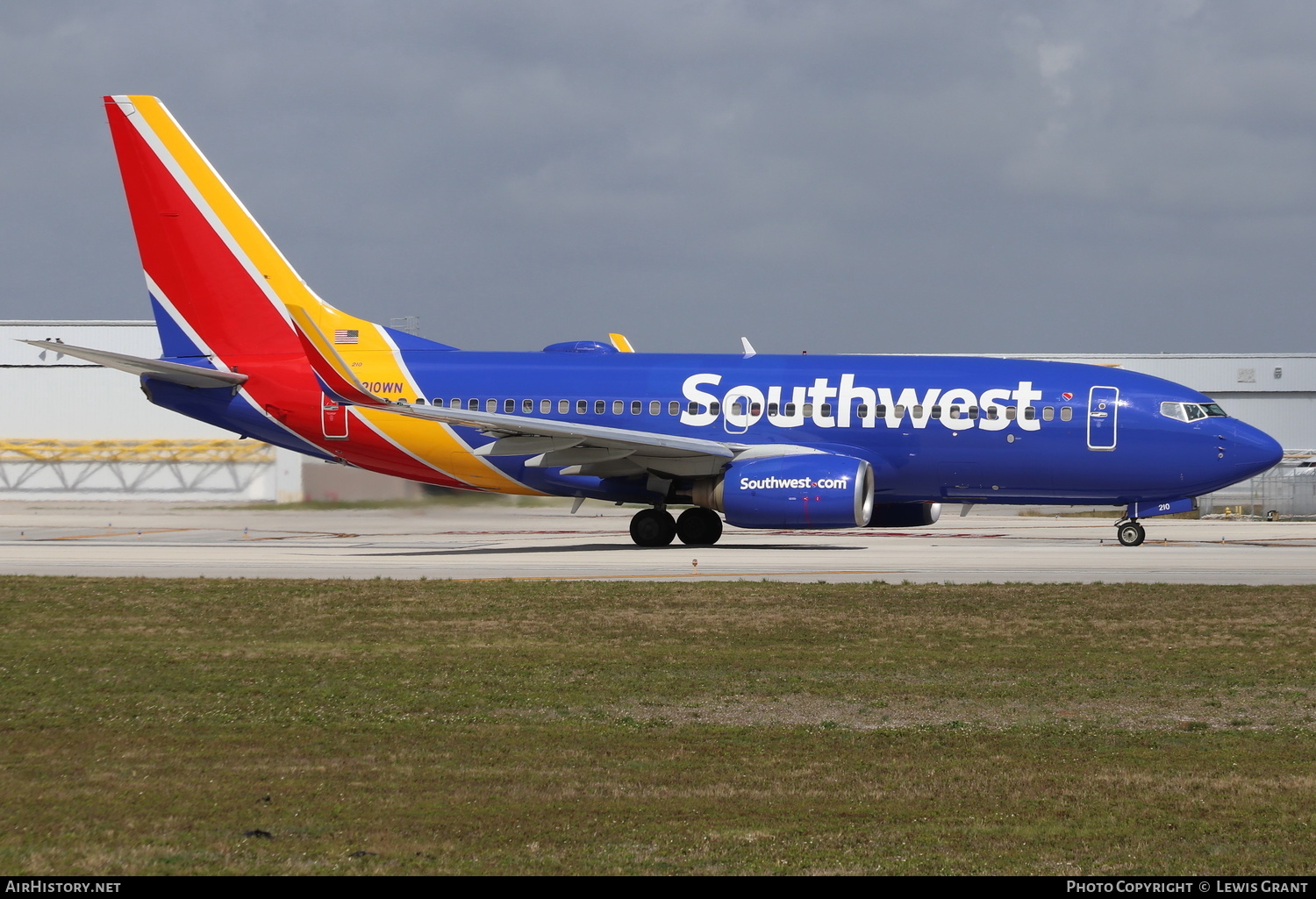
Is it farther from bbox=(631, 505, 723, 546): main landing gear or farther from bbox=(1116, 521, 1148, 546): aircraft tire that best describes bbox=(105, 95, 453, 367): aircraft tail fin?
bbox=(1116, 521, 1148, 546): aircraft tire

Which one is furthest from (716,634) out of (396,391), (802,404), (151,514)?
(151,514)

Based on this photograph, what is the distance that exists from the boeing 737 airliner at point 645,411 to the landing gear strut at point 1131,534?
0.05 meters

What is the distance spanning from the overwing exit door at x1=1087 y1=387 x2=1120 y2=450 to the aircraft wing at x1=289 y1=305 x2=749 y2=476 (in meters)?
7.40

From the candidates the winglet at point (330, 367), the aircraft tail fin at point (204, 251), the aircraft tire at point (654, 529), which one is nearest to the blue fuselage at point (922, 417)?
the aircraft tire at point (654, 529)

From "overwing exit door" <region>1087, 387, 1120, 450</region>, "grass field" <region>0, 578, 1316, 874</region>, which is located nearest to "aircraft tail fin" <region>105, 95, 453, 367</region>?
"grass field" <region>0, 578, 1316, 874</region>

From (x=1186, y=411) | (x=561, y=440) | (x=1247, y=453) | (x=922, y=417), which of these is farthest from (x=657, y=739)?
(x=1247, y=453)

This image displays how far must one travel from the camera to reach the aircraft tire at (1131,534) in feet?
100

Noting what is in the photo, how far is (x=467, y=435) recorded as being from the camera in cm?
3048

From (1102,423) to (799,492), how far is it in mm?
6854

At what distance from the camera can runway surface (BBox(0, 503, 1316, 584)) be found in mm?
23375

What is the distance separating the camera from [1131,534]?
101 feet

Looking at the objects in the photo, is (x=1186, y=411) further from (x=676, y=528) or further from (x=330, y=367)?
(x=330, y=367)

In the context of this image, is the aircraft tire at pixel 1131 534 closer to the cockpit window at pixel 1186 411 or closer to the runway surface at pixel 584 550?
the runway surface at pixel 584 550

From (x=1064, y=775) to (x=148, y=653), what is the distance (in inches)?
366
